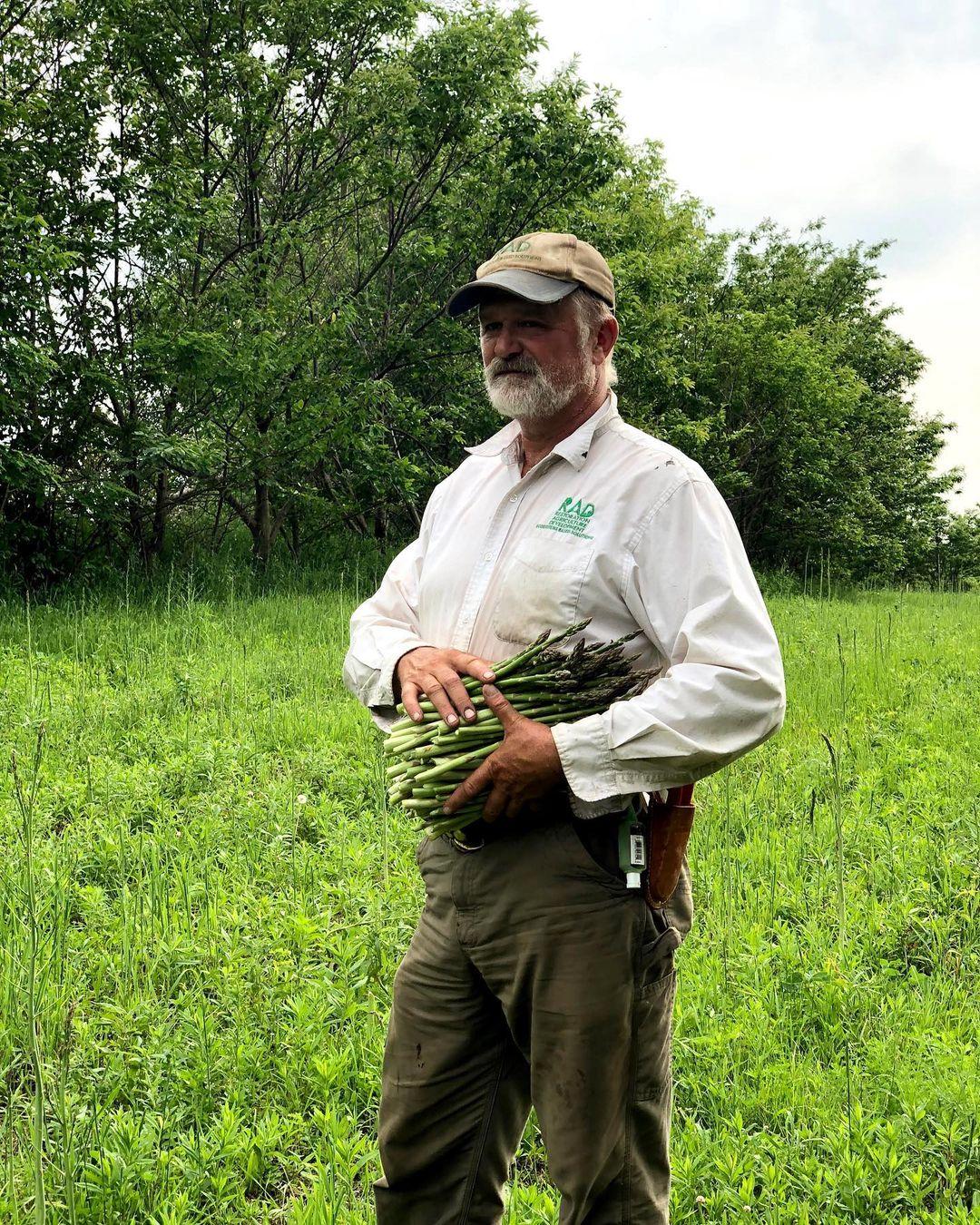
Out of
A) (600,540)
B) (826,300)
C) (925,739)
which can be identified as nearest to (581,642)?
(600,540)

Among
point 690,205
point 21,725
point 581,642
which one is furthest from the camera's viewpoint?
point 690,205

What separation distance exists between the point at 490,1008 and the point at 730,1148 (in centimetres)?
118

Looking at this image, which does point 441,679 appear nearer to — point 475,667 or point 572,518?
point 475,667

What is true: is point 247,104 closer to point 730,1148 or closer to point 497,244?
point 497,244

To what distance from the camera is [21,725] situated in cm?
557

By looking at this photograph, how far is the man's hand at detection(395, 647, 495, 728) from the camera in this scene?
2023 mm

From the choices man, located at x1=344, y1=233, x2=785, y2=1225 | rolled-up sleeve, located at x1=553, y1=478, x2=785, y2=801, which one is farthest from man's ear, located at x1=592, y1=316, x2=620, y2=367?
rolled-up sleeve, located at x1=553, y1=478, x2=785, y2=801

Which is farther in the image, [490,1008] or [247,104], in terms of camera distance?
[247,104]

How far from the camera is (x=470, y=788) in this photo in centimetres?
195

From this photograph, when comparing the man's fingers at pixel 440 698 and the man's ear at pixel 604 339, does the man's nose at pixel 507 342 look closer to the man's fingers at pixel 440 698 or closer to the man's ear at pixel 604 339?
the man's ear at pixel 604 339

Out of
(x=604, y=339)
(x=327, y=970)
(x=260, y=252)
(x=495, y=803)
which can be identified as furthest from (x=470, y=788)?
(x=260, y=252)

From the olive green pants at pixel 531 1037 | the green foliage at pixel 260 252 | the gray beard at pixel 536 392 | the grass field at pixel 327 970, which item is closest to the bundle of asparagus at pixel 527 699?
the olive green pants at pixel 531 1037

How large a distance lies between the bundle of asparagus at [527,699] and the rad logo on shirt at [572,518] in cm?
19

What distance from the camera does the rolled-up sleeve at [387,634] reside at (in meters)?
2.29
